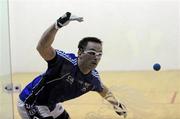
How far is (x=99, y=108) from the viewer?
10.1 feet

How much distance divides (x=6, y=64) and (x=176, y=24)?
7.16 ft

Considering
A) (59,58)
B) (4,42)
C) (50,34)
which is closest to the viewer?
(50,34)

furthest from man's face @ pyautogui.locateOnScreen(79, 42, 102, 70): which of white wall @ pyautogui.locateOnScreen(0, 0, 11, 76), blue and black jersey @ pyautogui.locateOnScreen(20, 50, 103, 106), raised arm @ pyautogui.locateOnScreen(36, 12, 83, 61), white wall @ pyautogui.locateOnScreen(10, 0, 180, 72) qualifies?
white wall @ pyautogui.locateOnScreen(10, 0, 180, 72)

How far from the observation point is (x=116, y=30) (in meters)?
4.02

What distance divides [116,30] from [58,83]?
2.23 meters

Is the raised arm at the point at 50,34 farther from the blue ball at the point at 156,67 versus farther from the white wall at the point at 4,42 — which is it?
the blue ball at the point at 156,67

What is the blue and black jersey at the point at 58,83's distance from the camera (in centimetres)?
183

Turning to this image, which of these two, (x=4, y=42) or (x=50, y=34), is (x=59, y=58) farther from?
(x=4, y=42)

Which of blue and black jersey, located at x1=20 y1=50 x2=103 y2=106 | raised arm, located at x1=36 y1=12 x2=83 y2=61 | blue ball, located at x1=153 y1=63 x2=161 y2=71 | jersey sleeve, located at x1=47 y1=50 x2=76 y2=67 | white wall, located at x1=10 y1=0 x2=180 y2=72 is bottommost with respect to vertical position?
blue ball, located at x1=153 y1=63 x2=161 y2=71

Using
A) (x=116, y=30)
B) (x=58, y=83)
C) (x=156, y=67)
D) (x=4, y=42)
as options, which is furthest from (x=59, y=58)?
(x=156, y=67)

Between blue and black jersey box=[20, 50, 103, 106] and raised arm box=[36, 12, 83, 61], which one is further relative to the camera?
blue and black jersey box=[20, 50, 103, 106]

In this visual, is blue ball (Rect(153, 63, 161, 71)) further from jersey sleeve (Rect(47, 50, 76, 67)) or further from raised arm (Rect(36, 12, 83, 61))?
raised arm (Rect(36, 12, 83, 61))

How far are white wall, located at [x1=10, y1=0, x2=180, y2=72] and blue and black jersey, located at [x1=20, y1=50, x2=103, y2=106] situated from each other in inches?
81.0

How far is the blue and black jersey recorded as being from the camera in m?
1.83
